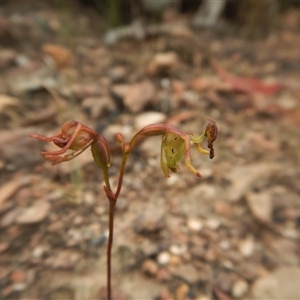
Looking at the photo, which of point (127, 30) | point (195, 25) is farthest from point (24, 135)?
point (195, 25)

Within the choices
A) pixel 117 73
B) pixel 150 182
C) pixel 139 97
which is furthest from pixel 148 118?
pixel 117 73

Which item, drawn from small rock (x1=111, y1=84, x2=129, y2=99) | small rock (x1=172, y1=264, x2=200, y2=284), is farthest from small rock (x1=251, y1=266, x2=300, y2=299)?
small rock (x1=111, y1=84, x2=129, y2=99)

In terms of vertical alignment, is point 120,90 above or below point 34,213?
above

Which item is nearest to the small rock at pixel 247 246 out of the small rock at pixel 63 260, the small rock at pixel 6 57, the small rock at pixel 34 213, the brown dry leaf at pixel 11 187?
the small rock at pixel 63 260

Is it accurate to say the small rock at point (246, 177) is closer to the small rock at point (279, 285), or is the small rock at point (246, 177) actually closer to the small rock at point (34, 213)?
the small rock at point (279, 285)

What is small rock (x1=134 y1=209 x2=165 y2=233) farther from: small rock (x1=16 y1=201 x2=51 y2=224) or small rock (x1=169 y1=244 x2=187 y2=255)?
small rock (x1=16 y1=201 x2=51 y2=224)

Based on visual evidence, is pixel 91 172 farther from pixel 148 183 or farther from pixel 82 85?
pixel 82 85

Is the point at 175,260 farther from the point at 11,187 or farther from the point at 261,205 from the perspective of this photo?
the point at 11,187
